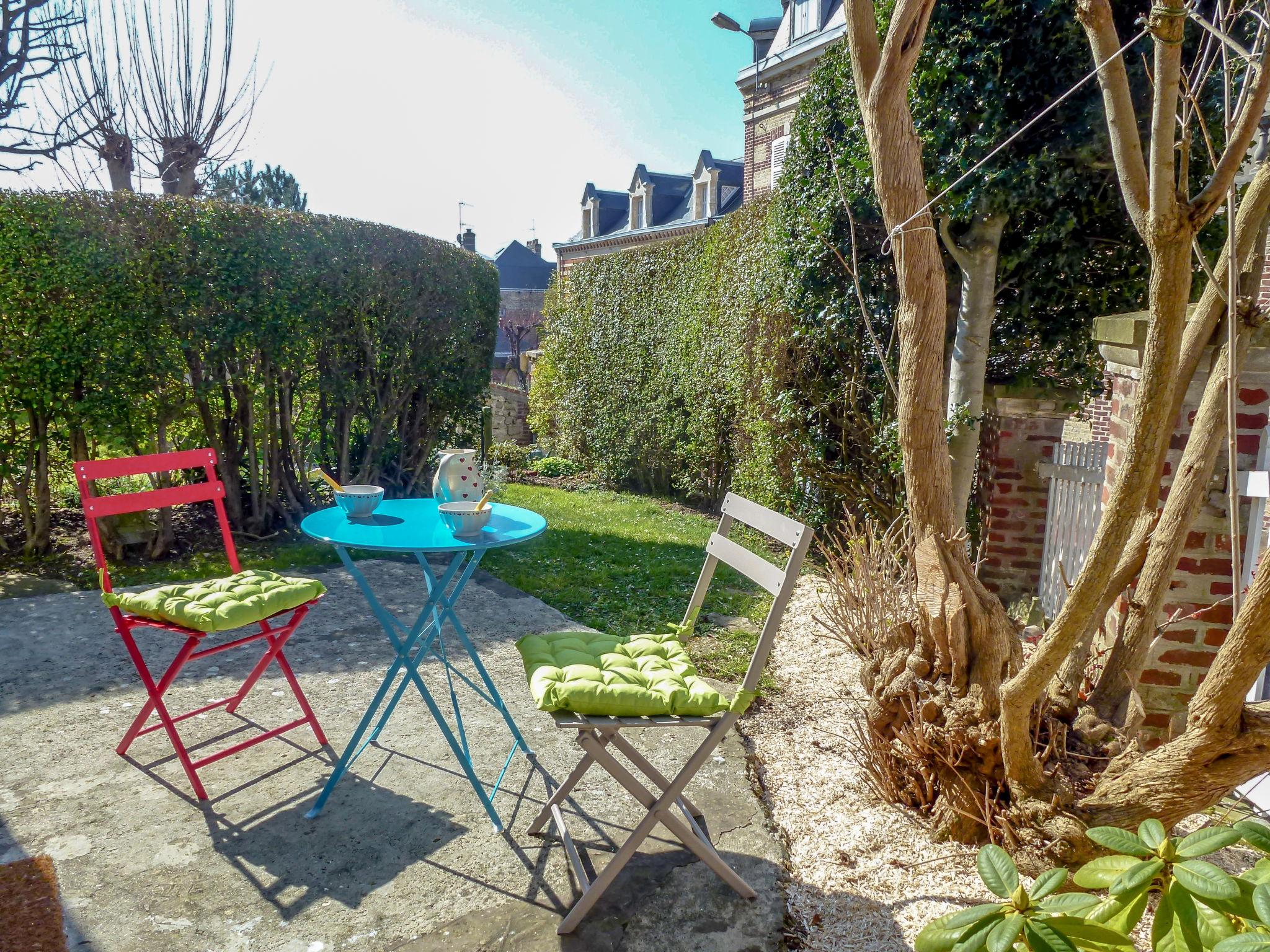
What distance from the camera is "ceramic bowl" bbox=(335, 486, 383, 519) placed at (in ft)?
9.55

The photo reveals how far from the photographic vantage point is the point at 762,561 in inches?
89.6

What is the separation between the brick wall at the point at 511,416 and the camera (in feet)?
43.1

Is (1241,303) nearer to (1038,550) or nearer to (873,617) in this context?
(873,617)

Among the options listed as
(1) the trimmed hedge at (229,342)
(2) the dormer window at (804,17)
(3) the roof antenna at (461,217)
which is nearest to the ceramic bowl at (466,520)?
(1) the trimmed hedge at (229,342)

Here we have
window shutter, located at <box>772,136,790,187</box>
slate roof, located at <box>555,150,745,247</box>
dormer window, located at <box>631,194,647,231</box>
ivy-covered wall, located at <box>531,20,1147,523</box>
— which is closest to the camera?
ivy-covered wall, located at <box>531,20,1147,523</box>

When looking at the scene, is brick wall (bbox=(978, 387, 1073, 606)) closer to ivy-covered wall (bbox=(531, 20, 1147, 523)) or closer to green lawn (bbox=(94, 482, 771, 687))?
ivy-covered wall (bbox=(531, 20, 1147, 523))

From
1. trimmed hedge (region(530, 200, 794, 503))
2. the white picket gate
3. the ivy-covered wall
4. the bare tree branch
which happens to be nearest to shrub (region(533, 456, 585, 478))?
trimmed hedge (region(530, 200, 794, 503))

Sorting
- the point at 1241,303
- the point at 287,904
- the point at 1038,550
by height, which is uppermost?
the point at 1241,303

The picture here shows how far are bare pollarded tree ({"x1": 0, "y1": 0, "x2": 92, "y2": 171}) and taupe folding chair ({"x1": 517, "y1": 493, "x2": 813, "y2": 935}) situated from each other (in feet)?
36.0

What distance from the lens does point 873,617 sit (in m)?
3.09

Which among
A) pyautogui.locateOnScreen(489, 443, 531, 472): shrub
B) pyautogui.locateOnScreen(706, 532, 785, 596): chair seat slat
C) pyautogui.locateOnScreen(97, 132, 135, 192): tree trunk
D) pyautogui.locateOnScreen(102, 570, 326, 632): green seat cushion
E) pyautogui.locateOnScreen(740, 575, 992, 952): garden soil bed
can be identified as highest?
pyautogui.locateOnScreen(97, 132, 135, 192): tree trunk

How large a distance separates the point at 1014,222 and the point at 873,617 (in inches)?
106

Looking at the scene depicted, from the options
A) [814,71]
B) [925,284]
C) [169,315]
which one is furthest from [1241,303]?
[169,315]

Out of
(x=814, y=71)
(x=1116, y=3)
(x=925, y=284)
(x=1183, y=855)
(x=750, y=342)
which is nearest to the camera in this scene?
(x=1183, y=855)
